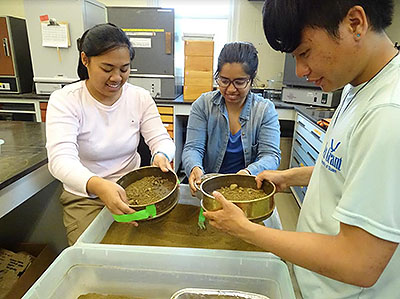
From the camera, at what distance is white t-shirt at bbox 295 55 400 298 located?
1.53 feet

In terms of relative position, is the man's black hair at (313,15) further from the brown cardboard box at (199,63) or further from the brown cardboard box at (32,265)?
the brown cardboard box at (199,63)

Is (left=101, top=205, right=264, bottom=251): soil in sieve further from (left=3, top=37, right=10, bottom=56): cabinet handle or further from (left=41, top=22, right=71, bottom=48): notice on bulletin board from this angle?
(left=3, top=37, right=10, bottom=56): cabinet handle

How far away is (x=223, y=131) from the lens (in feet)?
4.93

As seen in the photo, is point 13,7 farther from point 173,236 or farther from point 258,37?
point 173,236

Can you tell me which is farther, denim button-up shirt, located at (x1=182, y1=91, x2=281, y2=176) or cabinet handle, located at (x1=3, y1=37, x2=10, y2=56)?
cabinet handle, located at (x1=3, y1=37, x2=10, y2=56)

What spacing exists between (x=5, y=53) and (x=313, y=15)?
129 inches

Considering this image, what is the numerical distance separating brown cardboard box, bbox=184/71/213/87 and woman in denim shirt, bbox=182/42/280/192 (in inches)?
53.3

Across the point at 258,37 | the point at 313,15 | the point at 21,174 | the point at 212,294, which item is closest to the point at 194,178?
the point at 212,294

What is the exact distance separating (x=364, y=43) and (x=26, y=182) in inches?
53.2

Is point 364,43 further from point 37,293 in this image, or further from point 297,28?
point 37,293

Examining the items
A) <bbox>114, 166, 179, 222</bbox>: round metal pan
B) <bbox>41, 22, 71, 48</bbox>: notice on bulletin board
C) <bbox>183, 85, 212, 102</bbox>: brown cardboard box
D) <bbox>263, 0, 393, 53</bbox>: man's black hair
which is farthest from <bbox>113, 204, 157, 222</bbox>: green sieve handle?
<bbox>41, 22, 71, 48</bbox>: notice on bulletin board

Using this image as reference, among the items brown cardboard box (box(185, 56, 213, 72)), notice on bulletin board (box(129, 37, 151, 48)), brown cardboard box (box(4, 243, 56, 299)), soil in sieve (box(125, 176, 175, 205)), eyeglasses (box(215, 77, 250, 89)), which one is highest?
notice on bulletin board (box(129, 37, 151, 48))

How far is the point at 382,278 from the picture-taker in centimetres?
61

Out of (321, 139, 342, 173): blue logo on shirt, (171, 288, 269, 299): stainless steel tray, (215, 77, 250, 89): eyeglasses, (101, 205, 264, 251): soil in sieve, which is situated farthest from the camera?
(215, 77, 250, 89): eyeglasses
